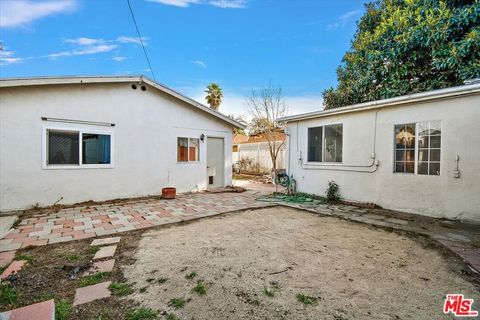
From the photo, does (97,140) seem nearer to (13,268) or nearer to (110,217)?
(110,217)

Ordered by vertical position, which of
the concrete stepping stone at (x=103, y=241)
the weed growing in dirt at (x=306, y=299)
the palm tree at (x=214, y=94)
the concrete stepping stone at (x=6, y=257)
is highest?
the palm tree at (x=214, y=94)

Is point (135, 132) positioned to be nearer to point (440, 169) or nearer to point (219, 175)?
point (219, 175)

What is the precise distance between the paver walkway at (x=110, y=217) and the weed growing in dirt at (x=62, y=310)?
225 cm

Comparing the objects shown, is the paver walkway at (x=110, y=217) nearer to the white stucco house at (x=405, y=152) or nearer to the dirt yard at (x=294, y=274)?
the dirt yard at (x=294, y=274)

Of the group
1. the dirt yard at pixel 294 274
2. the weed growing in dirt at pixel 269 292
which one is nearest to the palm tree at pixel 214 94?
the dirt yard at pixel 294 274

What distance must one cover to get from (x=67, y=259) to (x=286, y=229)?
12.7 feet

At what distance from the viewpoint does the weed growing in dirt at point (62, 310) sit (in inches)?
79.4

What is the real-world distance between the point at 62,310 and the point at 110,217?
370 cm

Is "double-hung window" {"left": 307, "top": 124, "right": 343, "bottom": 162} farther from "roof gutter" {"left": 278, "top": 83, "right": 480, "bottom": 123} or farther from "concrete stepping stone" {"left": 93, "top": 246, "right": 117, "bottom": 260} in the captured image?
"concrete stepping stone" {"left": 93, "top": 246, "right": 117, "bottom": 260}

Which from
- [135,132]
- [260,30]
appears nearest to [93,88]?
[135,132]

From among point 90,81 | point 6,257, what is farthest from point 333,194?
point 90,81

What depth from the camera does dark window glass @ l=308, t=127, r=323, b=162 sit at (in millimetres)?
7864

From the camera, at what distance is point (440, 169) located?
5246mm

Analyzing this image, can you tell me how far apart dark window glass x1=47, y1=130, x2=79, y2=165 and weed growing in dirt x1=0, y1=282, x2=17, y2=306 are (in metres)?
4.87
